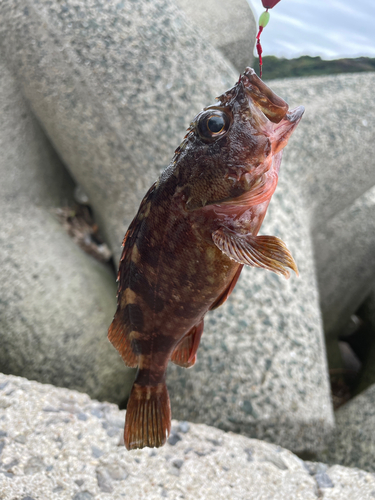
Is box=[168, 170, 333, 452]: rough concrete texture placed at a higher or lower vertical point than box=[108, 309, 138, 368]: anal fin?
lower

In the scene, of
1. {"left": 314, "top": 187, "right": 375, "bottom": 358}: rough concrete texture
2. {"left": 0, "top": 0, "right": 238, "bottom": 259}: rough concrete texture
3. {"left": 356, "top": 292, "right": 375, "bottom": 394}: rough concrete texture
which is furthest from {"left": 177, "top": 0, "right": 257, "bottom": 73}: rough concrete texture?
{"left": 356, "top": 292, "right": 375, "bottom": 394}: rough concrete texture

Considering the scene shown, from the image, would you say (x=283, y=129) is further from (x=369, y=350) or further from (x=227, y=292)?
(x=369, y=350)

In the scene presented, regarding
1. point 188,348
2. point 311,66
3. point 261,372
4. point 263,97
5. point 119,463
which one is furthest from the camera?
point 311,66

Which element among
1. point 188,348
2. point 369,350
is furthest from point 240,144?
point 369,350

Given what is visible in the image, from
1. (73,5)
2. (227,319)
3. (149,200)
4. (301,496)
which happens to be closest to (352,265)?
(227,319)

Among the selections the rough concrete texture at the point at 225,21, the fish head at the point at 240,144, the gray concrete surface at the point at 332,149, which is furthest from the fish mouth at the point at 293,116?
the rough concrete texture at the point at 225,21

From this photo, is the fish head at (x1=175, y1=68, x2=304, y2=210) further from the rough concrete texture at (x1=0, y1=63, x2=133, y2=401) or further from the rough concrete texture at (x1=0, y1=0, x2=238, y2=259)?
the rough concrete texture at (x1=0, y1=63, x2=133, y2=401)

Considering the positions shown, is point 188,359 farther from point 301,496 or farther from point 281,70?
point 281,70
